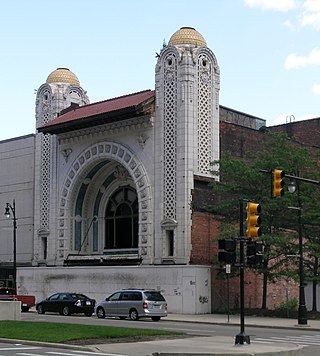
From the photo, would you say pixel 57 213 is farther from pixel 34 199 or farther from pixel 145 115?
pixel 145 115

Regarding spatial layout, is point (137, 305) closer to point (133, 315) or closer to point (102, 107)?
point (133, 315)

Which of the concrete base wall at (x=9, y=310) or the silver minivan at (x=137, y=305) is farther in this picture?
the silver minivan at (x=137, y=305)

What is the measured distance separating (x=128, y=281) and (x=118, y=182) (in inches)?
393

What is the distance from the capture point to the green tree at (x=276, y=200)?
45500 mm

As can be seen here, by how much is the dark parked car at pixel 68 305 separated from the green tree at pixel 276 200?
10764 mm

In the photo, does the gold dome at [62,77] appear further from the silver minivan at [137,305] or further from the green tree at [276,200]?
the silver minivan at [137,305]

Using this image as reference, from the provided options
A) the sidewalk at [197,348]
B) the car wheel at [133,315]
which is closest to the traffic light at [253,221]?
the sidewalk at [197,348]

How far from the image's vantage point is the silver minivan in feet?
132

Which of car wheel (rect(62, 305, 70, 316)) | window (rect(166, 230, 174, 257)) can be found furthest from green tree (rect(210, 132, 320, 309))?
car wheel (rect(62, 305, 70, 316))

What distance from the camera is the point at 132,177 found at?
5462cm

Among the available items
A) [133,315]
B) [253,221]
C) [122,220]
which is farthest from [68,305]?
[253,221]

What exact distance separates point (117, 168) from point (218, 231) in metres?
11.2

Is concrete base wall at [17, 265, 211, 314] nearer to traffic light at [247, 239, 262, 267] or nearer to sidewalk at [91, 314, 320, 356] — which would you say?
sidewalk at [91, 314, 320, 356]

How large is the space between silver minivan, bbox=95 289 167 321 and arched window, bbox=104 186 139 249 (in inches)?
640
